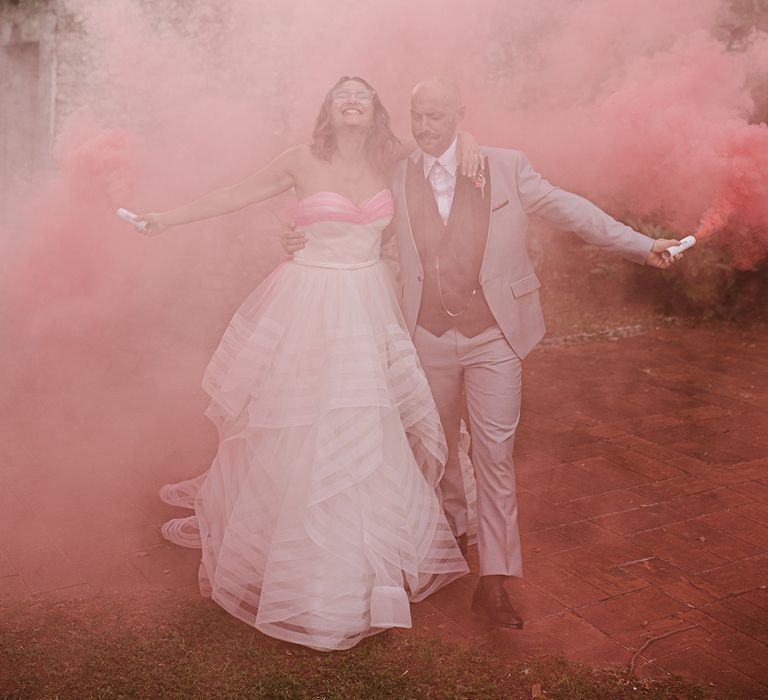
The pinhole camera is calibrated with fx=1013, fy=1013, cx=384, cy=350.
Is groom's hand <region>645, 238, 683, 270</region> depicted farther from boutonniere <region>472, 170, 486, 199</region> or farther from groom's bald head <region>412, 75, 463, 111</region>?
groom's bald head <region>412, 75, 463, 111</region>

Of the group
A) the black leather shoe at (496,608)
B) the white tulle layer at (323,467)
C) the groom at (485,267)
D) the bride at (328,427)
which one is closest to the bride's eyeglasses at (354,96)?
the bride at (328,427)

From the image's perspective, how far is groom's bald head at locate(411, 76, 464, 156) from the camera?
12.9 feet

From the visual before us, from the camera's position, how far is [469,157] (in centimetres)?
397

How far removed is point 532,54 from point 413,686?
161 inches

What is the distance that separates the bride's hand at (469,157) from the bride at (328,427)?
336mm

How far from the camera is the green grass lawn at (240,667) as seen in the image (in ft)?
11.6

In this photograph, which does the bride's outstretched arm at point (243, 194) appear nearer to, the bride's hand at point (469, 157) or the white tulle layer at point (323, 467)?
the white tulle layer at point (323, 467)

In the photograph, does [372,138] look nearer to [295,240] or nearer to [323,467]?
[295,240]

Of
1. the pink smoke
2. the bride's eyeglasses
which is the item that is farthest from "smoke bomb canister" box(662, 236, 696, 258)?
the bride's eyeglasses

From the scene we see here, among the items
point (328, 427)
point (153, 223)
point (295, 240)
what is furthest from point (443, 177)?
point (153, 223)

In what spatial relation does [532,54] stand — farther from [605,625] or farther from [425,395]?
[605,625]

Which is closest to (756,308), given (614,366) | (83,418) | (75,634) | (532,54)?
(614,366)

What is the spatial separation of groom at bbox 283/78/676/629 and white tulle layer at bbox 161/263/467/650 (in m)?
0.19

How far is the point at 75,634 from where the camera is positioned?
3.88m
